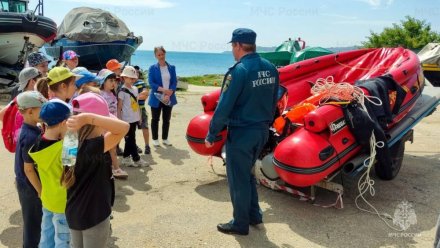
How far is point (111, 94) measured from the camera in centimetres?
495

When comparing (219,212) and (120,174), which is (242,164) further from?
(120,174)

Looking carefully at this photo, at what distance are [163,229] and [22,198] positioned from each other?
1264 millimetres

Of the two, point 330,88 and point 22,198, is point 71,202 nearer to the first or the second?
point 22,198

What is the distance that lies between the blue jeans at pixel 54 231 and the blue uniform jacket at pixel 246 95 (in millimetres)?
1345

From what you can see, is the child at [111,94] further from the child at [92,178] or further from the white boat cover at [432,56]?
the white boat cover at [432,56]

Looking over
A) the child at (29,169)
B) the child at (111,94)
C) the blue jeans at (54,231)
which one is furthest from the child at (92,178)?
the child at (111,94)

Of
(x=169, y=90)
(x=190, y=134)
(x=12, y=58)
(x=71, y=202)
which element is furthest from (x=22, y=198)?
(x=12, y=58)

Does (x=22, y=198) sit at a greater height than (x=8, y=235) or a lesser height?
greater

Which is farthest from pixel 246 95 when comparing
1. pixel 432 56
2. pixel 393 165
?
pixel 432 56

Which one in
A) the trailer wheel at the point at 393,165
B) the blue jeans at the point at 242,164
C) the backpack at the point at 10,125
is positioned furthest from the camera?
the trailer wheel at the point at 393,165

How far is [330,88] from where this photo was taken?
4613 millimetres

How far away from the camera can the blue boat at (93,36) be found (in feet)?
47.6

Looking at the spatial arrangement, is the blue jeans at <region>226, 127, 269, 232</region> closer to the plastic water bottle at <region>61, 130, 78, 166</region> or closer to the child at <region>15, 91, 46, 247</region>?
the child at <region>15, 91, 46, 247</region>

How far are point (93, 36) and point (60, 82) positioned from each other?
12208mm
